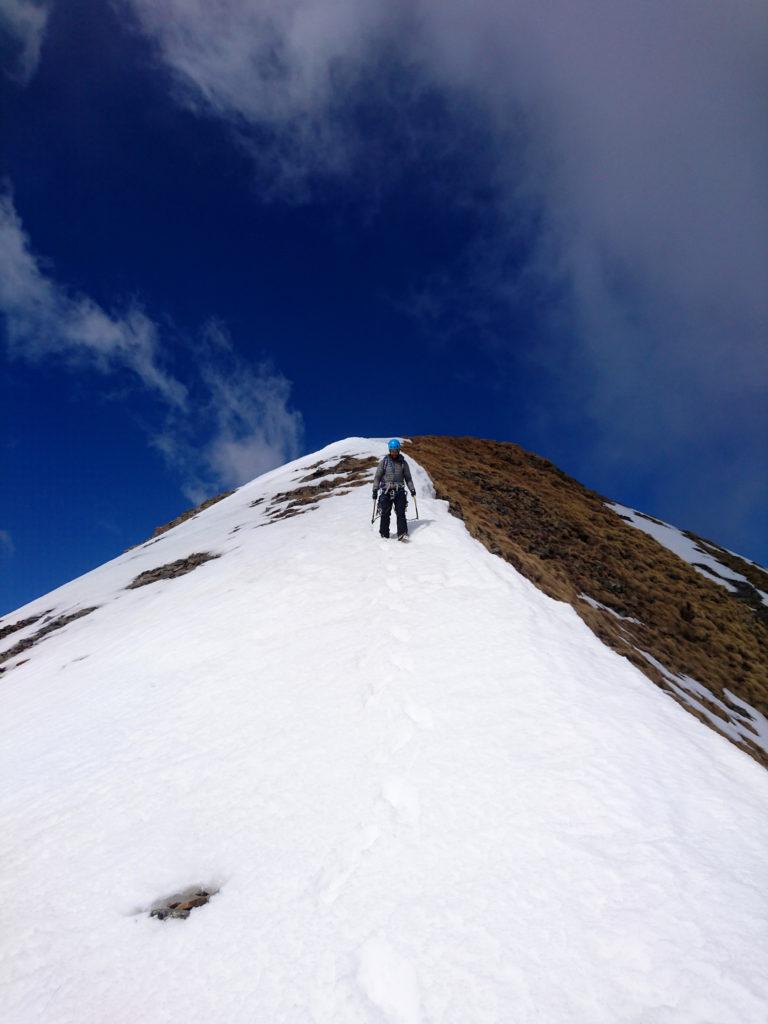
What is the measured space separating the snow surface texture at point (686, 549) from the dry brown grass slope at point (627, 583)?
96 centimetres

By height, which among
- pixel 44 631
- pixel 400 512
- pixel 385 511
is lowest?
pixel 400 512

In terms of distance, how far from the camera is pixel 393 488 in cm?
1160

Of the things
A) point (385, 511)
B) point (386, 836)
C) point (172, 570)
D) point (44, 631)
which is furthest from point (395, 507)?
point (44, 631)

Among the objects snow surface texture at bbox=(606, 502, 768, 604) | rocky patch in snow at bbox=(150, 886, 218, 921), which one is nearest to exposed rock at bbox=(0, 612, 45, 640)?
rocky patch in snow at bbox=(150, 886, 218, 921)

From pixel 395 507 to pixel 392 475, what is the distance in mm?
887

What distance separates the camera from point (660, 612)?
12.9 metres

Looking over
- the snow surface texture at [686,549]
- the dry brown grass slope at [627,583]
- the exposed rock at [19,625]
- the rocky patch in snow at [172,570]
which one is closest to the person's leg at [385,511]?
the dry brown grass slope at [627,583]

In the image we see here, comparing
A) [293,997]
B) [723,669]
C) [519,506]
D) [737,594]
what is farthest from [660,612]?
[293,997]

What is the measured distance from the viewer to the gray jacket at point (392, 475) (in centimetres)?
1173

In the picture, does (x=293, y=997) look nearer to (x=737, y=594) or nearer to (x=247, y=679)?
(x=247, y=679)

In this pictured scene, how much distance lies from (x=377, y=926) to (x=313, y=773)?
5.32ft

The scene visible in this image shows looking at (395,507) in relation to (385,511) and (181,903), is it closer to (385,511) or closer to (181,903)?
(385,511)

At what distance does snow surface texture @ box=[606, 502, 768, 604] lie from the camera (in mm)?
21750

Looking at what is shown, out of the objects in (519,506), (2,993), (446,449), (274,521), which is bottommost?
(2,993)
